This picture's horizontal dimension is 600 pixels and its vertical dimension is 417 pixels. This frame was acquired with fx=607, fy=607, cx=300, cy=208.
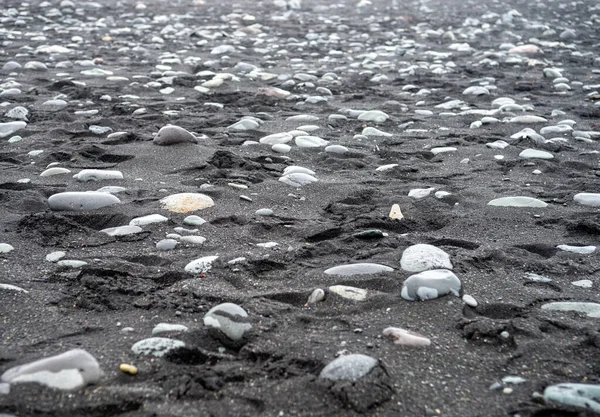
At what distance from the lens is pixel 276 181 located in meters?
3.25

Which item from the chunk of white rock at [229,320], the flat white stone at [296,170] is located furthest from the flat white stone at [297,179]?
the chunk of white rock at [229,320]

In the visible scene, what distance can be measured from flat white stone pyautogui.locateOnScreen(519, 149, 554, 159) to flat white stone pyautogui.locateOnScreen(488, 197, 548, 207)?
81cm

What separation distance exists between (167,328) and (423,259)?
100 cm

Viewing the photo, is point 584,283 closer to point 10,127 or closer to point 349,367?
point 349,367

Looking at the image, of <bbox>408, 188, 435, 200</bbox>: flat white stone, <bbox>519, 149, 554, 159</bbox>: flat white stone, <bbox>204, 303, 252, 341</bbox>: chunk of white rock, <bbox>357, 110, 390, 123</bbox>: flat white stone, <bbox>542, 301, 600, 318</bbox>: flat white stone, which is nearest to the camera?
<bbox>204, 303, 252, 341</bbox>: chunk of white rock

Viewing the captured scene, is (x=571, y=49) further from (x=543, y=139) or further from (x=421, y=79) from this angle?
(x=543, y=139)

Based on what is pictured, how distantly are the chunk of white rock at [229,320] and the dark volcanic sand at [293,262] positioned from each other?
4 centimetres

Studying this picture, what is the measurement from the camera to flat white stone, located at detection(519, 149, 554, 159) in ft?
12.0

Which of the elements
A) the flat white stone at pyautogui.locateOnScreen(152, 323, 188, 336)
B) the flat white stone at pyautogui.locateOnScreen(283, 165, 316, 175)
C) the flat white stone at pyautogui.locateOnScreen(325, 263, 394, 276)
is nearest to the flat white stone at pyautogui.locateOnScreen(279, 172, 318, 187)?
the flat white stone at pyautogui.locateOnScreen(283, 165, 316, 175)

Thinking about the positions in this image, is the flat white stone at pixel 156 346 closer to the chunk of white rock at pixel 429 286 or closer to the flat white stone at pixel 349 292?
the flat white stone at pixel 349 292

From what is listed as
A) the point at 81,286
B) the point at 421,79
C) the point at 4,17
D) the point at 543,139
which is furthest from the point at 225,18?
the point at 81,286

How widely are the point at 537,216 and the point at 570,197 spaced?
0.34 meters

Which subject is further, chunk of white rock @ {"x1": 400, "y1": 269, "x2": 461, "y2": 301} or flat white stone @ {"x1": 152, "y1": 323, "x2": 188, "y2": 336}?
chunk of white rock @ {"x1": 400, "y1": 269, "x2": 461, "y2": 301}

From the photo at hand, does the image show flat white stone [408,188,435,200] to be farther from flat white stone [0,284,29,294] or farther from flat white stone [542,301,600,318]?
flat white stone [0,284,29,294]
